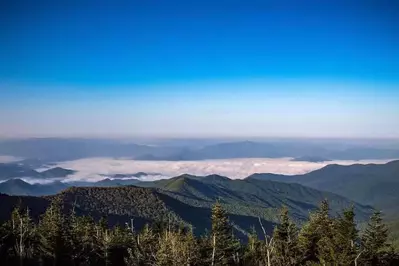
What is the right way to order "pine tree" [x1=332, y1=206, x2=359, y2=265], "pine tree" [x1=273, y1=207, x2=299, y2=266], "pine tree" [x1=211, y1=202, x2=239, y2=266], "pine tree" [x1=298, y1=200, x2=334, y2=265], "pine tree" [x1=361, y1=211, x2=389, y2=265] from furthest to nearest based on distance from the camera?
"pine tree" [x1=211, y1=202, x2=239, y2=266] < "pine tree" [x1=298, y1=200, x2=334, y2=265] < "pine tree" [x1=361, y1=211, x2=389, y2=265] < "pine tree" [x1=273, y1=207, x2=299, y2=266] < "pine tree" [x1=332, y1=206, x2=359, y2=265]

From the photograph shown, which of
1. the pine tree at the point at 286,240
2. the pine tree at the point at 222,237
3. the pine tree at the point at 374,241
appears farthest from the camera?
the pine tree at the point at 222,237

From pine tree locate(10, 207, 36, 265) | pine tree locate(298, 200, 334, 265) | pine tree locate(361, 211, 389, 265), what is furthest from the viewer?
pine tree locate(10, 207, 36, 265)

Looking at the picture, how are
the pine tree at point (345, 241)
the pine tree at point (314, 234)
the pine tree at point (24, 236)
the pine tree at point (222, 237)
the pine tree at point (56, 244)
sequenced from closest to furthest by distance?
the pine tree at point (345, 241) → the pine tree at point (56, 244) → the pine tree at point (314, 234) → the pine tree at point (222, 237) → the pine tree at point (24, 236)

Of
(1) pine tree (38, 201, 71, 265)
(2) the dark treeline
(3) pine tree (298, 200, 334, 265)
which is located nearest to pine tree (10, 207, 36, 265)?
(2) the dark treeline

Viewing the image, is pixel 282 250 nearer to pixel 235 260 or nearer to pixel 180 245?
pixel 235 260

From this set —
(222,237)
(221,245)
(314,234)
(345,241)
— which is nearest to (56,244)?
(221,245)

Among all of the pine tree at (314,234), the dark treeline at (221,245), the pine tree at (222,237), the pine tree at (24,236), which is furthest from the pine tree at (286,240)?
the pine tree at (24,236)

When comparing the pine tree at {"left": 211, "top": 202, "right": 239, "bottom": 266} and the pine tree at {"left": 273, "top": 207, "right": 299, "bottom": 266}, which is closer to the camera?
the pine tree at {"left": 273, "top": 207, "right": 299, "bottom": 266}

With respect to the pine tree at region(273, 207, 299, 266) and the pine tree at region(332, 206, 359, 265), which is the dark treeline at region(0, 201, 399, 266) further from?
the pine tree at region(332, 206, 359, 265)

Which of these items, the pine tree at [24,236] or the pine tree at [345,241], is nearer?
the pine tree at [345,241]

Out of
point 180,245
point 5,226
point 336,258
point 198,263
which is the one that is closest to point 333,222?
point 336,258

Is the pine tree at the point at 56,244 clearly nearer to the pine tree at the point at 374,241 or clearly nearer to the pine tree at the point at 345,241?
the pine tree at the point at 345,241
